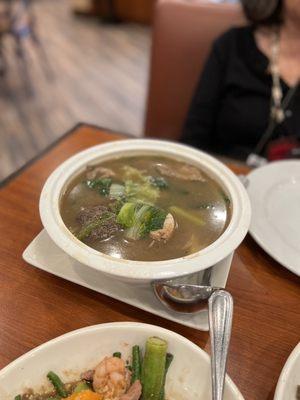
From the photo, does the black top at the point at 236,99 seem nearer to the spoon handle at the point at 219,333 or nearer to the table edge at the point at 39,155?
the table edge at the point at 39,155

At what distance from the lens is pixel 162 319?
758 mm

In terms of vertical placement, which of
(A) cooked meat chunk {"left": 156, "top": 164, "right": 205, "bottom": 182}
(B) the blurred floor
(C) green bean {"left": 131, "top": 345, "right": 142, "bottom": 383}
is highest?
(A) cooked meat chunk {"left": 156, "top": 164, "right": 205, "bottom": 182}

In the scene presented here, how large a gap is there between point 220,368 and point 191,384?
69 mm

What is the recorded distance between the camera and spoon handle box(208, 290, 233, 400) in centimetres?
58

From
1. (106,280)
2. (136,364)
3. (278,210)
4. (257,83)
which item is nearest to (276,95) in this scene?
(257,83)

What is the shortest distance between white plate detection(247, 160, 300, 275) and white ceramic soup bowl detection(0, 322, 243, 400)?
0.33 metres

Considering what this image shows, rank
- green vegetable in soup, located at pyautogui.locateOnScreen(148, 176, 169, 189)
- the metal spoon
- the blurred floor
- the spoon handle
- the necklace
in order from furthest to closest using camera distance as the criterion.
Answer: the blurred floor, the necklace, green vegetable in soup, located at pyautogui.locateOnScreen(148, 176, 169, 189), the metal spoon, the spoon handle

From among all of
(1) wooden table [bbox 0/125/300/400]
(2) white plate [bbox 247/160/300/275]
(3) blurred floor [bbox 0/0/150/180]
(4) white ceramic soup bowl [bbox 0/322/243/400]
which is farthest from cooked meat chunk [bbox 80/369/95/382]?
(3) blurred floor [bbox 0/0/150/180]

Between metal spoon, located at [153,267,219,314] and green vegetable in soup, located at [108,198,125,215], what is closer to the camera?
metal spoon, located at [153,267,219,314]

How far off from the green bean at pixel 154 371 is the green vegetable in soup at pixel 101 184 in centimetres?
36

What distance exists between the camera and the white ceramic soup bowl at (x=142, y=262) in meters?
0.66

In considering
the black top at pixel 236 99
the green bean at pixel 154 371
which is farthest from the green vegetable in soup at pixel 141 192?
the black top at pixel 236 99

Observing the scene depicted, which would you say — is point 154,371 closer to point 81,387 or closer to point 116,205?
point 81,387

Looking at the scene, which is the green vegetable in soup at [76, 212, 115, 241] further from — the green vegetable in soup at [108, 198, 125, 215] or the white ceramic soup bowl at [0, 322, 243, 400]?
the white ceramic soup bowl at [0, 322, 243, 400]
